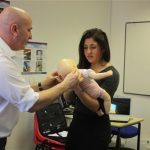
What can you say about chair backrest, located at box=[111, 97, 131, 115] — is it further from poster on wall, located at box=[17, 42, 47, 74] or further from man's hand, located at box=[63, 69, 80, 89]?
man's hand, located at box=[63, 69, 80, 89]

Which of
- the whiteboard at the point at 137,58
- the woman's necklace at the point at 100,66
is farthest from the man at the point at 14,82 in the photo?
the whiteboard at the point at 137,58

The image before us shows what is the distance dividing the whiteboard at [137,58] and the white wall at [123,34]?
7 cm

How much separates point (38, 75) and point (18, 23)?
6.89 feet

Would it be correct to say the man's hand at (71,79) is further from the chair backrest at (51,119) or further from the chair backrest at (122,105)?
the chair backrest at (122,105)

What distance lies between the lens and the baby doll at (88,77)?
1685 millimetres

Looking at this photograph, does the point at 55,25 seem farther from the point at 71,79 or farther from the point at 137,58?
the point at 71,79

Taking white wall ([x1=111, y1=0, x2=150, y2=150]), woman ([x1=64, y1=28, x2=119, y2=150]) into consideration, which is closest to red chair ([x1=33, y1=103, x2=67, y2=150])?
woman ([x1=64, y1=28, x2=119, y2=150])

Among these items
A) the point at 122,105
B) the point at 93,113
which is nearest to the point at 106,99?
the point at 93,113

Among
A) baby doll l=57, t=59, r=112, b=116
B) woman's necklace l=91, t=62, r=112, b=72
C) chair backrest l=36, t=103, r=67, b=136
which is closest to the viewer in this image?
baby doll l=57, t=59, r=112, b=116

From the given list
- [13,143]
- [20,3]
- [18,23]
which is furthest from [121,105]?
[18,23]

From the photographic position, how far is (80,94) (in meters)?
1.71

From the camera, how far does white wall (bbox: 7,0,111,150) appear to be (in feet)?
11.2

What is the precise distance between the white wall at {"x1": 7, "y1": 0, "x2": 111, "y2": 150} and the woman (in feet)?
5.07

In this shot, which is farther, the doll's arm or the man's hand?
the doll's arm
